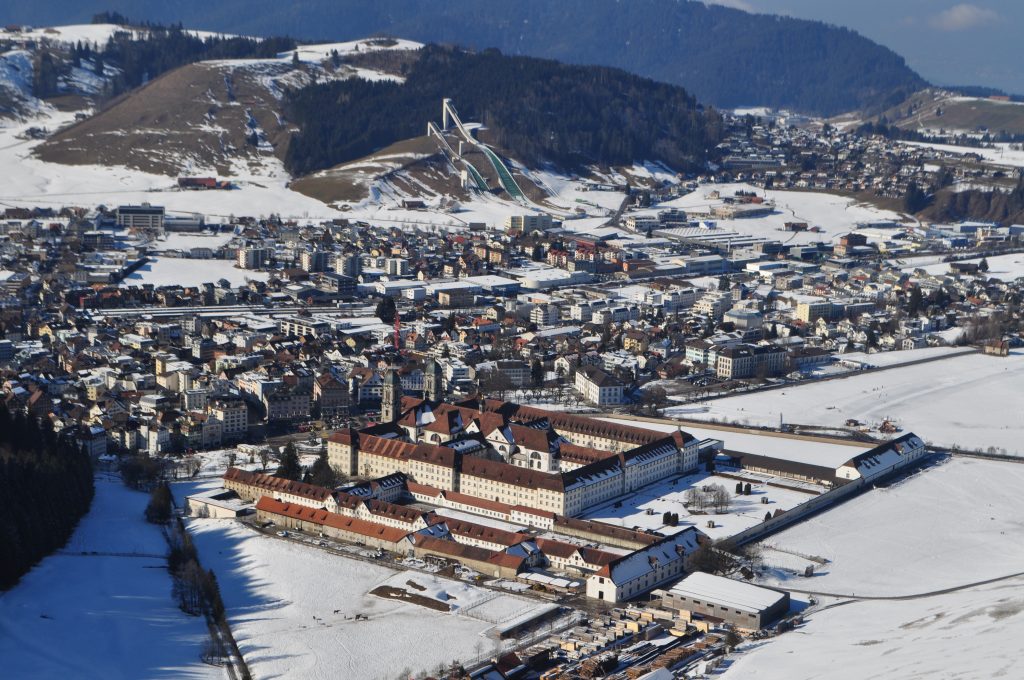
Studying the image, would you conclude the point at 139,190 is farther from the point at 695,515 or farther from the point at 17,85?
the point at 695,515

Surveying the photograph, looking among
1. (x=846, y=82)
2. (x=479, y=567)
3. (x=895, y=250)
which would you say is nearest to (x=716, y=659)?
(x=479, y=567)

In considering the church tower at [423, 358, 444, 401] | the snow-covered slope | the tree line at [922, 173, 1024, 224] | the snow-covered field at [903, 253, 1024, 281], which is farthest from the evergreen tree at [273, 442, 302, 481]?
the snow-covered slope

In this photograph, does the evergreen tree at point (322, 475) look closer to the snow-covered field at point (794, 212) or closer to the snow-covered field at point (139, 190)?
the snow-covered field at point (139, 190)

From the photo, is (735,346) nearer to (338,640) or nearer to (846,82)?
(338,640)

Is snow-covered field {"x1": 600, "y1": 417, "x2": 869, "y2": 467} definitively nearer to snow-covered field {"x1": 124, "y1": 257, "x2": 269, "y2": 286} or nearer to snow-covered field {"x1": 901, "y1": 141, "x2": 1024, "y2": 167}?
snow-covered field {"x1": 124, "y1": 257, "x2": 269, "y2": 286}

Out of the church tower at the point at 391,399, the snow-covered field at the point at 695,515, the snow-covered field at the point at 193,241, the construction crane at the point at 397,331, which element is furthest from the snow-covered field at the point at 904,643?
the snow-covered field at the point at 193,241

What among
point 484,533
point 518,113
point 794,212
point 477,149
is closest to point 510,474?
point 484,533

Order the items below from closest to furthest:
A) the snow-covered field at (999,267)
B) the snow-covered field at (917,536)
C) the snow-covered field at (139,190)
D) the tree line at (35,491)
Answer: the tree line at (35,491) → the snow-covered field at (917,536) → the snow-covered field at (999,267) → the snow-covered field at (139,190)
